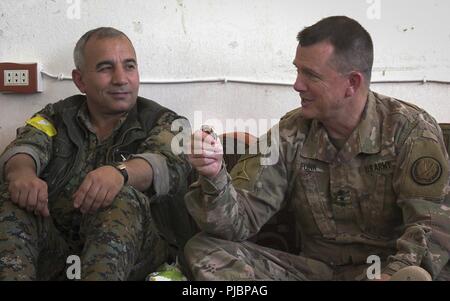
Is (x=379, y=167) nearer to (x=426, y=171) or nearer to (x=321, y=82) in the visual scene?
(x=426, y=171)

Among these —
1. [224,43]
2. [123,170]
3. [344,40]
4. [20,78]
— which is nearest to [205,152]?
[123,170]

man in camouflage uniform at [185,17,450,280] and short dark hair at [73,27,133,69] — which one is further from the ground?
short dark hair at [73,27,133,69]

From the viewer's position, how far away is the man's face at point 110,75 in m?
1.59

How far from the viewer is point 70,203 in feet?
4.98

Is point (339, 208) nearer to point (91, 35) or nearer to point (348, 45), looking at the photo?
point (348, 45)

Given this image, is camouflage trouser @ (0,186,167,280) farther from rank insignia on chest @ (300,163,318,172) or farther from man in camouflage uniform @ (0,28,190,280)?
rank insignia on chest @ (300,163,318,172)

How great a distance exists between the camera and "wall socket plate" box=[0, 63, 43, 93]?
6.12ft

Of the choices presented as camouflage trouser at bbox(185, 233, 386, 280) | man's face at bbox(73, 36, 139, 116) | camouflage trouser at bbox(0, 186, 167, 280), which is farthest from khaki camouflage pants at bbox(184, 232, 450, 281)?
man's face at bbox(73, 36, 139, 116)

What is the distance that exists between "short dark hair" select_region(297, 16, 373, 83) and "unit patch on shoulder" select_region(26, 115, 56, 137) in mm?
702

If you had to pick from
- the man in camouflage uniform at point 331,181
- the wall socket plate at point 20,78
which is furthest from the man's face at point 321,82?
the wall socket plate at point 20,78

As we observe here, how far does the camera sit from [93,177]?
128cm

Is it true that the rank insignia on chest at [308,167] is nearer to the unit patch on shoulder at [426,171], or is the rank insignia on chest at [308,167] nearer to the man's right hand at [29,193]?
the unit patch on shoulder at [426,171]

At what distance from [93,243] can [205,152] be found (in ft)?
0.98

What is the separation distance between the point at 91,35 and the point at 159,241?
612mm
